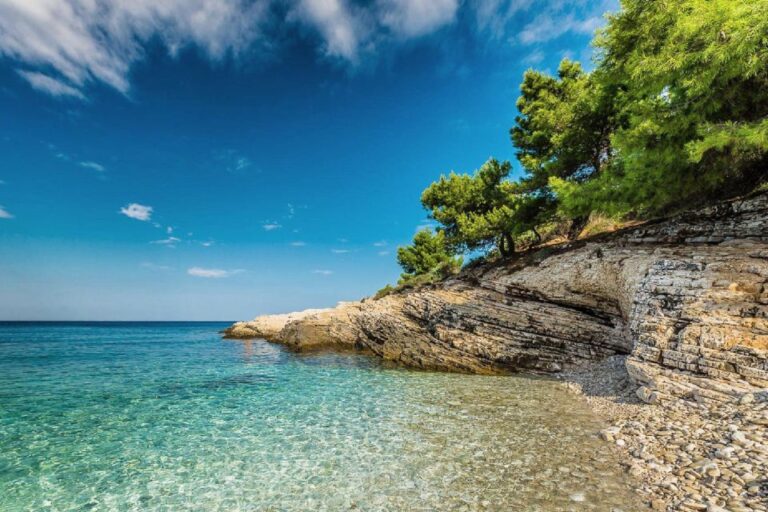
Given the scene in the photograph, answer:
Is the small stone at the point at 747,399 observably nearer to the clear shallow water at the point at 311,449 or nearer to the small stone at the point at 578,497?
the clear shallow water at the point at 311,449

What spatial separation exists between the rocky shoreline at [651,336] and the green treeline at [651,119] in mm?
2067

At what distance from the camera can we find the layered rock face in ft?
30.7

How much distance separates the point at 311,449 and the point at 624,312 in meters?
14.1

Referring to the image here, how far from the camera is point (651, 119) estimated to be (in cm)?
1302

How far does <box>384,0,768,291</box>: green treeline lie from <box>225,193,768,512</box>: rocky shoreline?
2067 mm

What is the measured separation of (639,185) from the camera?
1514 centimetres

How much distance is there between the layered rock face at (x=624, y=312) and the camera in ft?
30.7

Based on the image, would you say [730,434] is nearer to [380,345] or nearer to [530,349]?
[530,349]

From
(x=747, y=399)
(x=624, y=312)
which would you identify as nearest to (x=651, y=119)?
(x=624, y=312)

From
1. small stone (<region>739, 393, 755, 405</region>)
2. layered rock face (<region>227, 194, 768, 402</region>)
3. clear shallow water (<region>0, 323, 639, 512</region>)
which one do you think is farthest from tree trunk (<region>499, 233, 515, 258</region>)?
small stone (<region>739, 393, 755, 405</region>)

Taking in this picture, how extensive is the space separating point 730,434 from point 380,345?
63.7 ft

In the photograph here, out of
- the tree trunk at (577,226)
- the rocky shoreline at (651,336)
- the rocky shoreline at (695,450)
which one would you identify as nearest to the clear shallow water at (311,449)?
the rocky shoreline at (695,450)

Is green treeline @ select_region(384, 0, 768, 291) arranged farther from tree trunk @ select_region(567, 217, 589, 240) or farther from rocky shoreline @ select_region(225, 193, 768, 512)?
rocky shoreline @ select_region(225, 193, 768, 512)

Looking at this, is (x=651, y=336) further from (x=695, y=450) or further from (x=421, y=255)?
(x=421, y=255)
